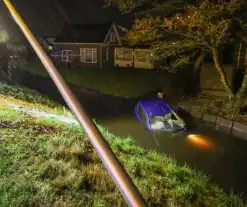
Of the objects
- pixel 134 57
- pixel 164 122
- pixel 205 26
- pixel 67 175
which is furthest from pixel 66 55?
pixel 67 175

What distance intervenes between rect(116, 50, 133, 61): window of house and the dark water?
15.7 metres

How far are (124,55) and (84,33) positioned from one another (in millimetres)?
7374

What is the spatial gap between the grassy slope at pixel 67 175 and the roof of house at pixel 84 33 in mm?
24523

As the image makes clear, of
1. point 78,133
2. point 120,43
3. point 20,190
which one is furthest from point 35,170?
point 120,43

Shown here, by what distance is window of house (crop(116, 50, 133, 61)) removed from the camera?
28909 millimetres

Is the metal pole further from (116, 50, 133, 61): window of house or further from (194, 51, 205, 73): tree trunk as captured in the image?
(116, 50, 133, 61): window of house

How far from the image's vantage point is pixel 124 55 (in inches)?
1152

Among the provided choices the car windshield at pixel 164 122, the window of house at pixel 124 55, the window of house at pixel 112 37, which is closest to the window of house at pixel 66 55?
the window of house at pixel 112 37

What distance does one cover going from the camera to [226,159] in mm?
10289

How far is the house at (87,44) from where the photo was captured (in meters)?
30.0

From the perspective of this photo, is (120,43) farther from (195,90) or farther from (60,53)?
(195,90)

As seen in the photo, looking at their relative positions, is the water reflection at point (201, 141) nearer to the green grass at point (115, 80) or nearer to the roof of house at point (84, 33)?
the green grass at point (115, 80)

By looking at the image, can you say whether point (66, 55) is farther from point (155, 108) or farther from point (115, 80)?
point (155, 108)

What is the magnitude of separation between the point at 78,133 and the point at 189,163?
16.6 ft
